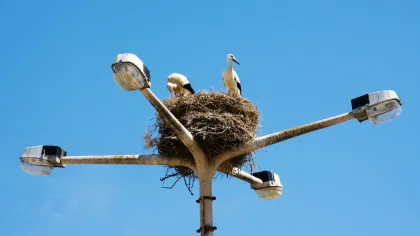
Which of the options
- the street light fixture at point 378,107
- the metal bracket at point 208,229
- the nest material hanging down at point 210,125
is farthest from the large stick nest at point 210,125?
the street light fixture at point 378,107

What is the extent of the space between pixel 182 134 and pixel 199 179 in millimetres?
990

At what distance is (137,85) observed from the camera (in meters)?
8.81

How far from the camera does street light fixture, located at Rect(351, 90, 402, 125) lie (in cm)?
980

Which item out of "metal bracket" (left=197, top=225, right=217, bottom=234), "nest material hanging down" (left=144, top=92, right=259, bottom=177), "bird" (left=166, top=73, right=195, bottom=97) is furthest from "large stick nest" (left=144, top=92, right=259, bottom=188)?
"bird" (left=166, top=73, right=195, bottom=97)

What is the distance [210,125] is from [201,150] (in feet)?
2.42

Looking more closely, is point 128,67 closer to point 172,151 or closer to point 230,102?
point 172,151

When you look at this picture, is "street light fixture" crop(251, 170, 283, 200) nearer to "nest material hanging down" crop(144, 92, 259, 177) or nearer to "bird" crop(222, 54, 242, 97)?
"nest material hanging down" crop(144, 92, 259, 177)

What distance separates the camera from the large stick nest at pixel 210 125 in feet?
36.3

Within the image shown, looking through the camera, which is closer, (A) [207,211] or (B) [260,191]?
(A) [207,211]

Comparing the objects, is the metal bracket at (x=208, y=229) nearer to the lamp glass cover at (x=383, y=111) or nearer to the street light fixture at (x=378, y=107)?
the street light fixture at (x=378, y=107)

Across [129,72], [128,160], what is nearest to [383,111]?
[129,72]

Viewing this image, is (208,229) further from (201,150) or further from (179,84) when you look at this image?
(179,84)

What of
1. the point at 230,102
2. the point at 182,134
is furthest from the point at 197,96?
the point at 182,134

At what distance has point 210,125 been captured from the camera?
1141cm
